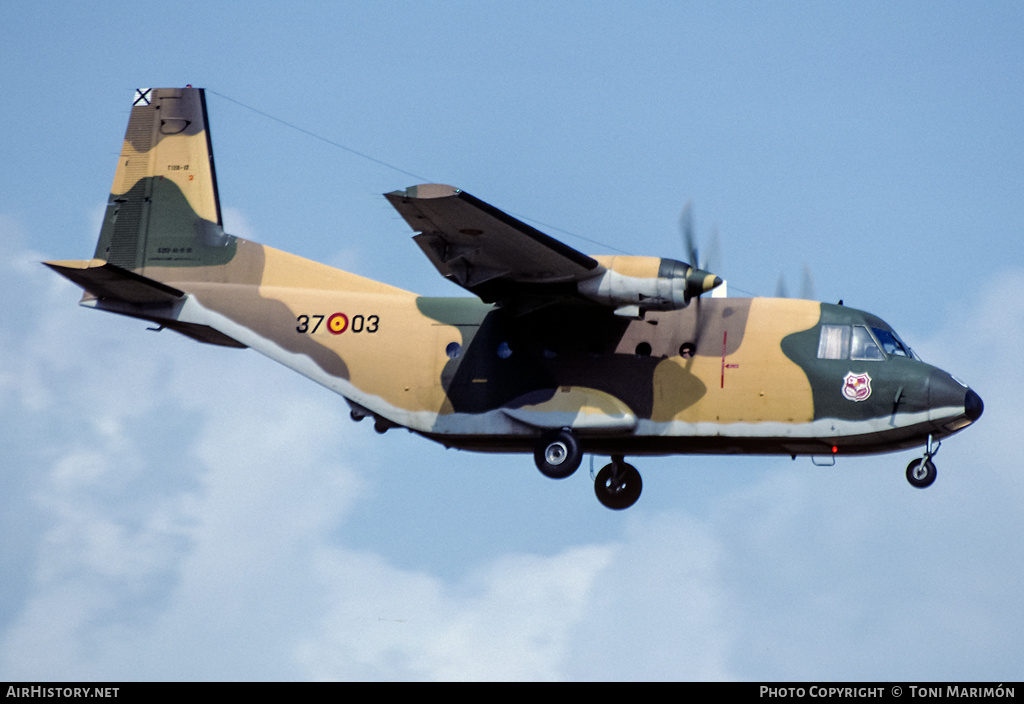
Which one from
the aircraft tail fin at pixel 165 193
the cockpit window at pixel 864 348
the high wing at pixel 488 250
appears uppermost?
the aircraft tail fin at pixel 165 193

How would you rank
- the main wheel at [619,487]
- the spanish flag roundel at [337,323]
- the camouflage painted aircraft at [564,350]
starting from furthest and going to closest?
1. the main wheel at [619,487]
2. the spanish flag roundel at [337,323]
3. the camouflage painted aircraft at [564,350]

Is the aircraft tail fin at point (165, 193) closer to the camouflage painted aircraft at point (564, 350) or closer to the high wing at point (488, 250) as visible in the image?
the camouflage painted aircraft at point (564, 350)

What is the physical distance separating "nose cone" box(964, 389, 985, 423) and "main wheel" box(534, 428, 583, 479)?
205 inches

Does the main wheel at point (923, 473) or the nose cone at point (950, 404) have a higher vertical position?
the nose cone at point (950, 404)

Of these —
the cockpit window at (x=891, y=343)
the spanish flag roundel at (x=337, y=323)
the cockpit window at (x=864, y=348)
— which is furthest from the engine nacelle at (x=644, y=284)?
the spanish flag roundel at (x=337, y=323)

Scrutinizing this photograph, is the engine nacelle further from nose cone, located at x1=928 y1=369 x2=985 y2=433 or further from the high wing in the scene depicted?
nose cone, located at x1=928 y1=369 x2=985 y2=433

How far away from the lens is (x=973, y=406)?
59.4ft

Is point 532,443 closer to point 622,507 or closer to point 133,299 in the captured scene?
point 622,507

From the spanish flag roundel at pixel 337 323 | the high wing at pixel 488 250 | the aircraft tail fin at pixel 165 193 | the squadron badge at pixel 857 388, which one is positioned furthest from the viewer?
the aircraft tail fin at pixel 165 193

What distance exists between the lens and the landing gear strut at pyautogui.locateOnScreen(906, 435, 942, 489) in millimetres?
18125

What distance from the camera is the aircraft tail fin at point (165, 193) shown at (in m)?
21.7

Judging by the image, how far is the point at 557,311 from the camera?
19.2 m

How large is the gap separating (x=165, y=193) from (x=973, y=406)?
1285 centimetres
